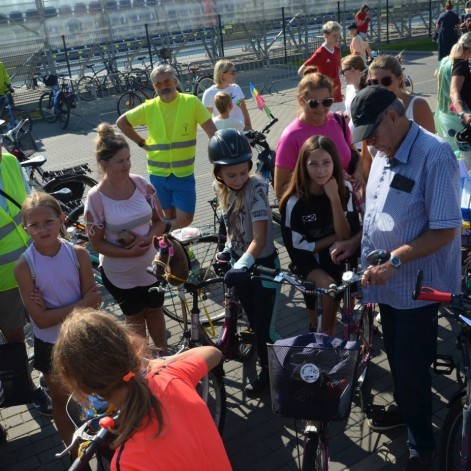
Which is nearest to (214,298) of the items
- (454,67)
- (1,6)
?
(454,67)

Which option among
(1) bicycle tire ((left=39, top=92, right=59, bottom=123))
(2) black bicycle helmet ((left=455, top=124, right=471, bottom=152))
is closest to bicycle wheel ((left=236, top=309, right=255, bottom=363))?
(2) black bicycle helmet ((left=455, top=124, right=471, bottom=152))

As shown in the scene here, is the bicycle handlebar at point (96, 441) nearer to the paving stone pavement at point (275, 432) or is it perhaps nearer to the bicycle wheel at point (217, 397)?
the paving stone pavement at point (275, 432)

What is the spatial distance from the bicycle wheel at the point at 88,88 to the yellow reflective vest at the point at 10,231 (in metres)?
14.2

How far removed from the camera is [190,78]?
18.3 metres

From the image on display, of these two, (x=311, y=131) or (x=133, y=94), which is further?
(x=133, y=94)

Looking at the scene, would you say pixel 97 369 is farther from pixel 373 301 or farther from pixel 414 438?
pixel 414 438

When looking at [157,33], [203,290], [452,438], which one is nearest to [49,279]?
[203,290]

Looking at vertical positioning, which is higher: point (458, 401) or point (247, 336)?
point (458, 401)

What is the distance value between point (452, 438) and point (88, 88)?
16546 mm

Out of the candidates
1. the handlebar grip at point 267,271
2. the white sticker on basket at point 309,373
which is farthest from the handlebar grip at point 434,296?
the handlebar grip at point 267,271

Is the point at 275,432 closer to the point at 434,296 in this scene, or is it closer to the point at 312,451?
the point at 312,451

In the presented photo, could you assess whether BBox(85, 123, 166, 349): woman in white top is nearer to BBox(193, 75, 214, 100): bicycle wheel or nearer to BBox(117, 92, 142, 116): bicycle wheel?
BBox(193, 75, 214, 100): bicycle wheel

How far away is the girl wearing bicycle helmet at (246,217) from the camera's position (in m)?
3.63

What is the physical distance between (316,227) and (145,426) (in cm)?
217
